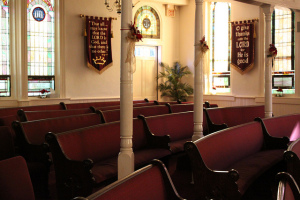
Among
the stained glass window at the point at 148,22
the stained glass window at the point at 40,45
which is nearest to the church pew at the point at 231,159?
the stained glass window at the point at 40,45

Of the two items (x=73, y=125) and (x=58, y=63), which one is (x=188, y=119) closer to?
(x=73, y=125)

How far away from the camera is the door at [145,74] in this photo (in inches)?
467

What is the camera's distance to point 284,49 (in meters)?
10.0

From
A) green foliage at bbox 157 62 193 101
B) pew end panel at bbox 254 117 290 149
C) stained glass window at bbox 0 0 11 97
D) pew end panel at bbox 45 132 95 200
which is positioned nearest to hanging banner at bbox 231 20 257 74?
green foliage at bbox 157 62 193 101

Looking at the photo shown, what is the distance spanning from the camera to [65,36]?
33.3 feet

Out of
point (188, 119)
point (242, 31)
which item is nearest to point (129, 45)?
point (188, 119)

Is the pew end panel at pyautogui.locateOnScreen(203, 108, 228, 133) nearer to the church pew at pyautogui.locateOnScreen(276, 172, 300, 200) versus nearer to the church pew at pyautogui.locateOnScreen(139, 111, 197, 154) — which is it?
the church pew at pyautogui.locateOnScreen(139, 111, 197, 154)

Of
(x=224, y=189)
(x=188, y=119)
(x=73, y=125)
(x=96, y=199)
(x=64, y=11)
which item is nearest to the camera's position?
(x=96, y=199)

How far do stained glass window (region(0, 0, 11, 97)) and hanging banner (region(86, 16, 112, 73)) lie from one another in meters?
2.10

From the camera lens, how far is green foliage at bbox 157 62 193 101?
11844 millimetres

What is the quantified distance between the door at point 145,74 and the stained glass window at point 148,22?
1.52 feet

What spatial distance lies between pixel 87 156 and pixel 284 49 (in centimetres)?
750

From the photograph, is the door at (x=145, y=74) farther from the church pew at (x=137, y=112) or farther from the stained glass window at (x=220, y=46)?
the church pew at (x=137, y=112)

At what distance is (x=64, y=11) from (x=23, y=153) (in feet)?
21.0
